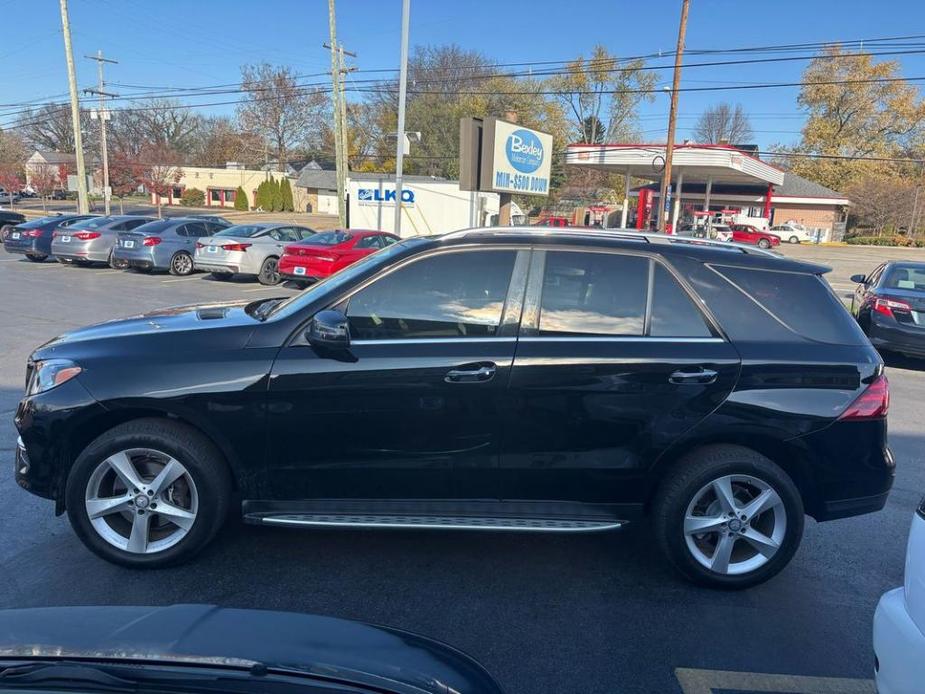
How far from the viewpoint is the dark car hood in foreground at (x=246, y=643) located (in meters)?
1.68

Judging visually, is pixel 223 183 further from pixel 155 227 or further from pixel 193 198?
pixel 155 227

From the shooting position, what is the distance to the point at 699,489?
3684mm

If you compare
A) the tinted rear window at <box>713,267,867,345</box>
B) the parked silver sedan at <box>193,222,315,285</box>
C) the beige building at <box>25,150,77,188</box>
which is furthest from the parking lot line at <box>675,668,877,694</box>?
the beige building at <box>25,150,77,188</box>

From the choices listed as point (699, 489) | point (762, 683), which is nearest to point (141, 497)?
point (699, 489)

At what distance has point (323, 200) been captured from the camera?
73.6 m

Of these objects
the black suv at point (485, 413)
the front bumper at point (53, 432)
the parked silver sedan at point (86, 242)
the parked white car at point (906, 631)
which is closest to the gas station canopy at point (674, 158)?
the parked silver sedan at point (86, 242)

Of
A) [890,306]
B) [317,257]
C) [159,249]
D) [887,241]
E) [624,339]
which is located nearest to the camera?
[624,339]

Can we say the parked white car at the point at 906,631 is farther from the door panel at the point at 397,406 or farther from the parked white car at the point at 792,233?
the parked white car at the point at 792,233

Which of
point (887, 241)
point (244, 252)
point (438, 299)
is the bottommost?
point (887, 241)

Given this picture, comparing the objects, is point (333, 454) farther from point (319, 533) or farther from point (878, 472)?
point (878, 472)

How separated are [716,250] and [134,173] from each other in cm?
5837

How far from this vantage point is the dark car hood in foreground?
5.50ft

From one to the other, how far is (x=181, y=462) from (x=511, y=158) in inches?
835

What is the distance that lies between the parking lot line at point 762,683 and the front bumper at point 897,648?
674mm
